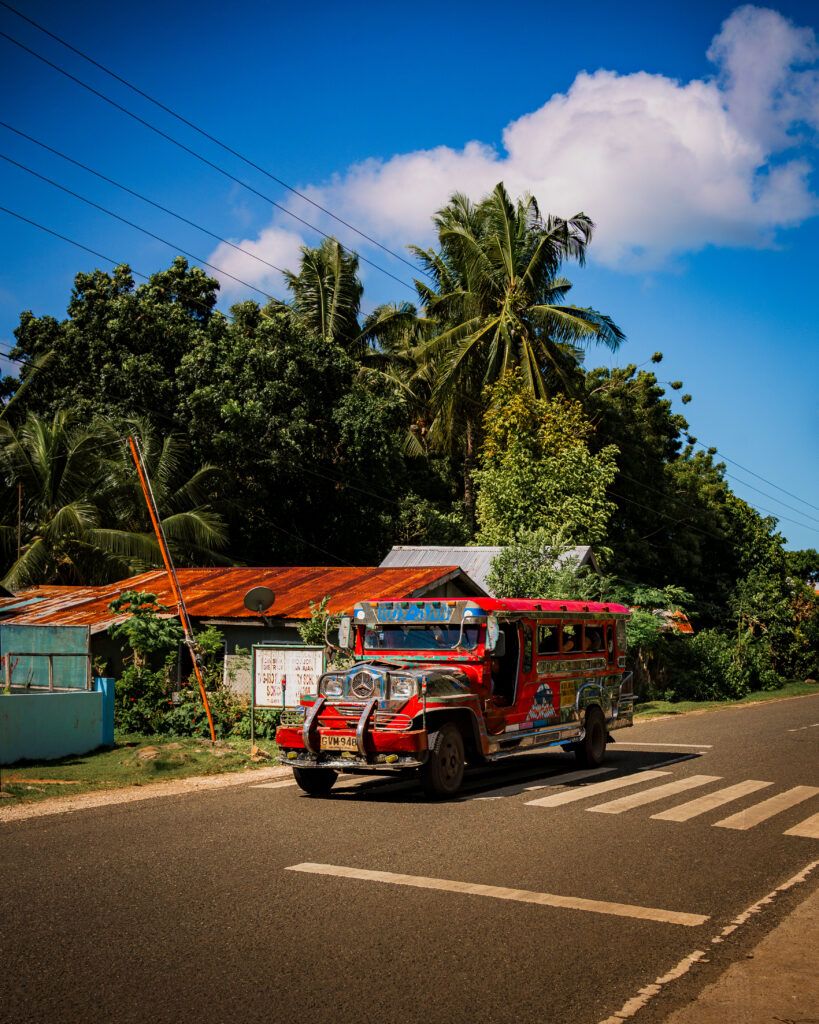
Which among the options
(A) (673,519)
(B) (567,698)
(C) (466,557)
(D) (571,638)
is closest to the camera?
(B) (567,698)

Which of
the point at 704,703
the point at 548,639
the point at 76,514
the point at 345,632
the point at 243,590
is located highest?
the point at 76,514

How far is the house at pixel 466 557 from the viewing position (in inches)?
1154

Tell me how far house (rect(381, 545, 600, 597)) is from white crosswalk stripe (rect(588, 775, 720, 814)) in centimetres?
1448

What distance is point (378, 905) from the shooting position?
23.4 ft

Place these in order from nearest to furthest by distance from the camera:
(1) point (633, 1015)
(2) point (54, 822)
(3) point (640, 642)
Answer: (1) point (633, 1015), (2) point (54, 822), (3) point (640, 642)

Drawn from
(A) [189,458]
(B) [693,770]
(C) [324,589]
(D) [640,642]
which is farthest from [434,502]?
(B) [693,770]

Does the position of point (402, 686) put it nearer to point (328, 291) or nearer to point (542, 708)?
point (542, 708)

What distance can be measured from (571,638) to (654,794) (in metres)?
3.30

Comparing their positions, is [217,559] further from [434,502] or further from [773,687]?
[773,687]

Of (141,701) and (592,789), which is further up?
(141,701)

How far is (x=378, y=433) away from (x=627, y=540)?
543 inches

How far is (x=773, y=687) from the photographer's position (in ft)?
139

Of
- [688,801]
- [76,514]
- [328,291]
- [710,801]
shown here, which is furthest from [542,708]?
[328,291]

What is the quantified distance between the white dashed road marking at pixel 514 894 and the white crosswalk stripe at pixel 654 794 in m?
3.84
